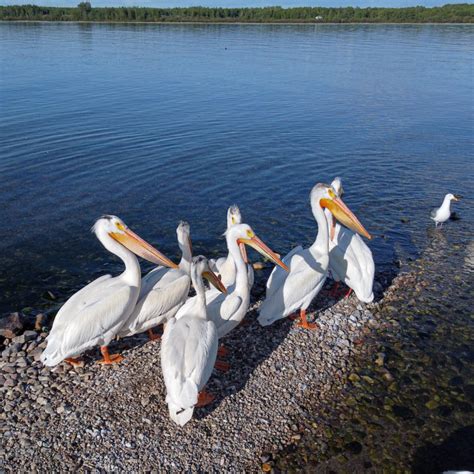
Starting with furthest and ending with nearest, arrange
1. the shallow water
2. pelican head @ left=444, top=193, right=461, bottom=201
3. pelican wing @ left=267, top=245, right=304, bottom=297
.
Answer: pelican head @ left=444, top=193, right=461, bottom=201
pelican wing @ left=267, top=245, right=304, bottom=297
the shallow water

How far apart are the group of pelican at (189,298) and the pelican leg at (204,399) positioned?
0.04 ft

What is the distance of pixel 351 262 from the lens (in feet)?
23.0

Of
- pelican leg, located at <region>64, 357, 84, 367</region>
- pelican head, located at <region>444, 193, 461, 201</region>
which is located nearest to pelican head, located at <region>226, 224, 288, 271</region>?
pelican leg, located at <region>64, 357, 84, 367</region>

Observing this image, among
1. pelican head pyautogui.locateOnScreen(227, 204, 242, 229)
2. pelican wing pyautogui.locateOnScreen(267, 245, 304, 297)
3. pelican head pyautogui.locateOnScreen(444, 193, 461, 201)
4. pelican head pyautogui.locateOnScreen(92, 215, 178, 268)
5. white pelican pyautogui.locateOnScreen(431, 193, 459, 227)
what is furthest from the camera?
pelican head pyautogui.locateOnScreen(444, 193, 461, 201)

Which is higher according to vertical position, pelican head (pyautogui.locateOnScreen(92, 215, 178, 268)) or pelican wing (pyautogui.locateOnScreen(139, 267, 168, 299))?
pelican head (pyautogui.locateOnScreen(92, 215, 178, 268))

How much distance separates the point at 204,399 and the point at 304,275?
83.2 inches

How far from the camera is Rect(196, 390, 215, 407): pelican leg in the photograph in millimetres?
5215

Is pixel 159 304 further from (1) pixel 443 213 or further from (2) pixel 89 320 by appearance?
(1) pixel 443 213

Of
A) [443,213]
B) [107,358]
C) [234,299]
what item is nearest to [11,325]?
[107,358]

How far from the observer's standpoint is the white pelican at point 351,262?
6.91 meters

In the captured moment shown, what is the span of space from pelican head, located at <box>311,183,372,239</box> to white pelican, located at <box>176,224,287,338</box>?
1.34 meters

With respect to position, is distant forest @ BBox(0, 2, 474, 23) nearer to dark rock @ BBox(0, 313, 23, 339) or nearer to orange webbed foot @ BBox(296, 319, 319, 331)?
dark rock @ BBox(0, 313, 23, 339)

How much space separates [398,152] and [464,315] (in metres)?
8.18

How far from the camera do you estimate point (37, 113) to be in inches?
682
